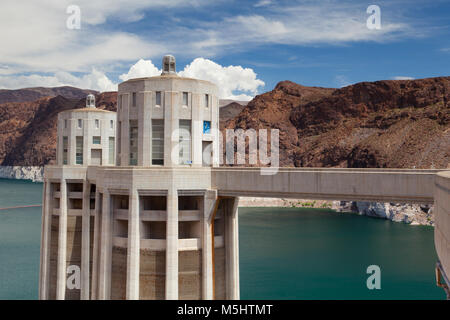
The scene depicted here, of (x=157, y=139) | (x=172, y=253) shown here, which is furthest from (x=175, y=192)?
(x=157, y=139)

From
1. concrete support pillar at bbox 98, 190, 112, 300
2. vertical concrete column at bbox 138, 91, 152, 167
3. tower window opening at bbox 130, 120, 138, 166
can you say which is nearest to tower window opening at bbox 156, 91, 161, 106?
vertical concrete column at bbox 138, 91, 152, 167

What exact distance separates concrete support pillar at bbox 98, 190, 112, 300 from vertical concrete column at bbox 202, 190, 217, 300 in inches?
207

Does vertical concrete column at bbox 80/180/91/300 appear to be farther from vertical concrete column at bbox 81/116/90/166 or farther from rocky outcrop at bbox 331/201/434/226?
rocky outcrop at bbox 331/201/434/226

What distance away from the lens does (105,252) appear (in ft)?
84.6

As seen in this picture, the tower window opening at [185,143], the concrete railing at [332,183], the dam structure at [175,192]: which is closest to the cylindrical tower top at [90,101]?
the dam structure at [175,192]

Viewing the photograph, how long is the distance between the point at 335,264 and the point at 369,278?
10206 mm

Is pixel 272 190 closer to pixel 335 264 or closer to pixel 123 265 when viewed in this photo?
pixel 123 265

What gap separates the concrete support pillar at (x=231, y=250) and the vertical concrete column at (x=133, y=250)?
546 centimetres

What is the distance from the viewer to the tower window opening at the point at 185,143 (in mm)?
26250

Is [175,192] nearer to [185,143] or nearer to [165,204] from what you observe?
[165,204]

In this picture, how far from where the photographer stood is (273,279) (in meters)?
63.6
